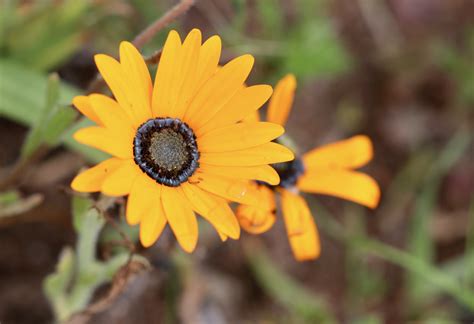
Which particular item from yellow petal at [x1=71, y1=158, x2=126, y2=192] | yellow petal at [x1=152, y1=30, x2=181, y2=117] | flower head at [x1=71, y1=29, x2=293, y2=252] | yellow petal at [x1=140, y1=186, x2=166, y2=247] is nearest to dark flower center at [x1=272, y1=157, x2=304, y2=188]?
flower head at [x1=71, y1=29, x2=293, y2=252]

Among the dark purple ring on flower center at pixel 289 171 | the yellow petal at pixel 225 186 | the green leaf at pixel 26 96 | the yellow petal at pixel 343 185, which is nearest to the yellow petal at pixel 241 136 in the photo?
the yellow petal at pixel 225 186

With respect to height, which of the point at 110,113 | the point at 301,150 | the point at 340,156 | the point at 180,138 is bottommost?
the point at 301,150

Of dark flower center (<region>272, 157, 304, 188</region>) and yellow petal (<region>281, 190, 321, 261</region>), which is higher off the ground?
dark flower center (<region>272, 157, 304, 188</region>)

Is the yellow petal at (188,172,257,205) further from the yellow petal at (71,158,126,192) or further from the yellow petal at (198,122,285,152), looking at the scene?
the yellow petal at (71,158,126,192)

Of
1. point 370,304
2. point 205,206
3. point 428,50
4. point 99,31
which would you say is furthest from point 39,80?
point 428,50

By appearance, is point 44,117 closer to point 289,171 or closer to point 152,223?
point 152,223

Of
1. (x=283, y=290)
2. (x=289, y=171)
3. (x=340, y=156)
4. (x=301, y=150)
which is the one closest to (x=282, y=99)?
(x=289, y=171)
